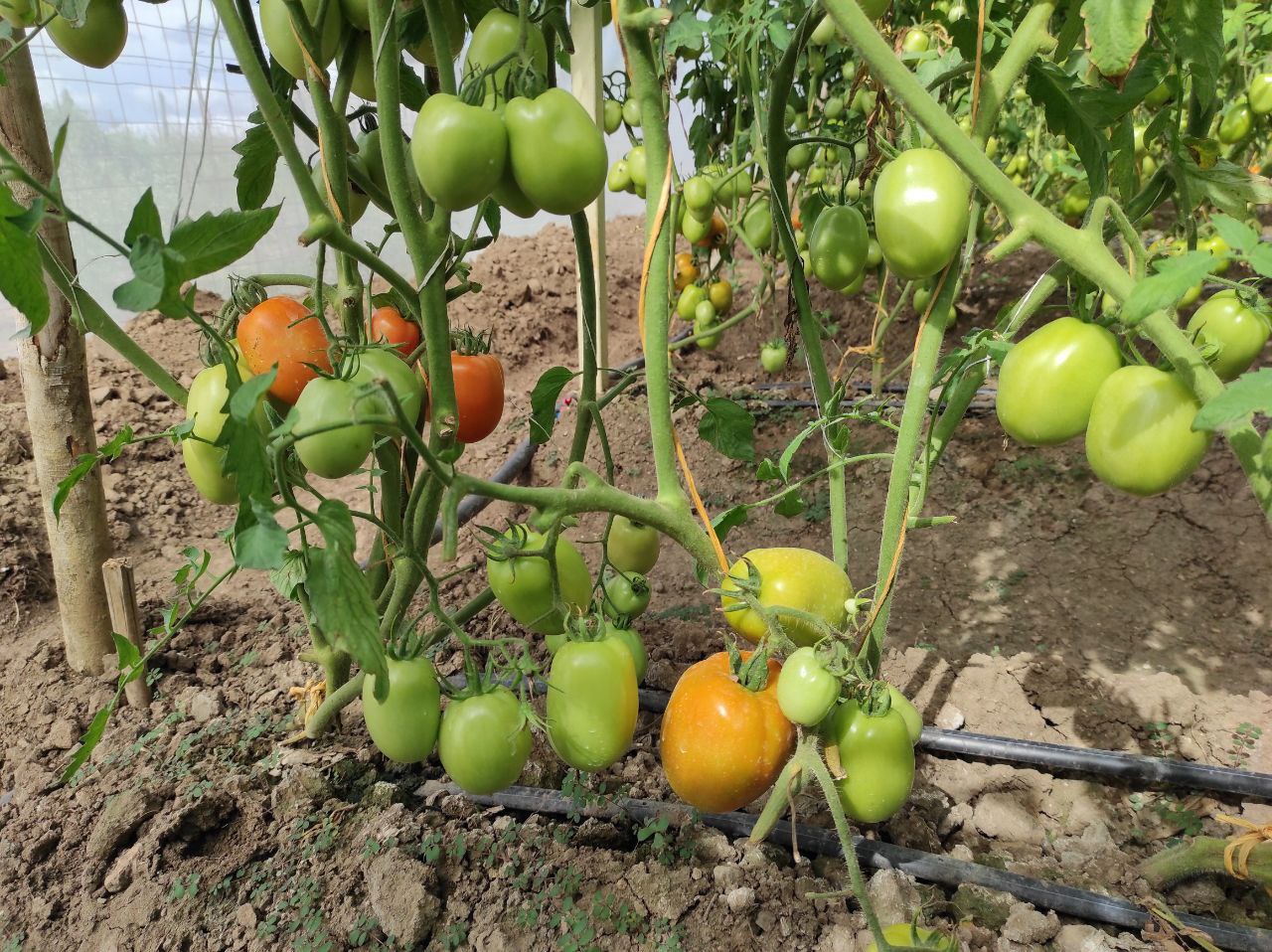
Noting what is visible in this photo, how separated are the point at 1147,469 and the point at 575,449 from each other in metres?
0.66

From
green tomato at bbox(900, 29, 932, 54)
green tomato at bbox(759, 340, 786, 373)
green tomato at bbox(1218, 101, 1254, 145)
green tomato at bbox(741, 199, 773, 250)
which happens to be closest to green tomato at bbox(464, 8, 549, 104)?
green tomato at bbox(900, 29, 932, 54)

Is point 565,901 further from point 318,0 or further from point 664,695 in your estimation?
point 318,0

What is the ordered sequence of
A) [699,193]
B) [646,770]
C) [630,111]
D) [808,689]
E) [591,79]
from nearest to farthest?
1. [808,689]
2. [646,770]
3. [591,79]
4. [699,193]
5. [630,111]

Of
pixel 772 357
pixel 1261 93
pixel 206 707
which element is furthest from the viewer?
pixel 772 357

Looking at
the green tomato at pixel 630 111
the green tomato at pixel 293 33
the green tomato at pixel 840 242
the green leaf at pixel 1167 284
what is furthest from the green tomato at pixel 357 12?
the green tomato at pixel 630 111

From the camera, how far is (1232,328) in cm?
71

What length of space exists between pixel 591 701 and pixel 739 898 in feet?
1.36

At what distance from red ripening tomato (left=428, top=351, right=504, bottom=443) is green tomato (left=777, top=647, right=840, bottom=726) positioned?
0.49m

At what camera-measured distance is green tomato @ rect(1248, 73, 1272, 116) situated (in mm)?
1840

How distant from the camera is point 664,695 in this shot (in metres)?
1.46

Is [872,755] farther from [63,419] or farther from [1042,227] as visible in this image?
[63,419]

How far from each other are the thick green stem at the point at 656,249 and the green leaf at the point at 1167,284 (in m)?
0.44

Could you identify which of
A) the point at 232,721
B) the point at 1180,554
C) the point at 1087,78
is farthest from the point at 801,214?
the point at 1180,554

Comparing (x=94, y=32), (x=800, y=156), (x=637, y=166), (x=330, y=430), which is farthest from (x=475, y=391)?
(x=800, y=156)
